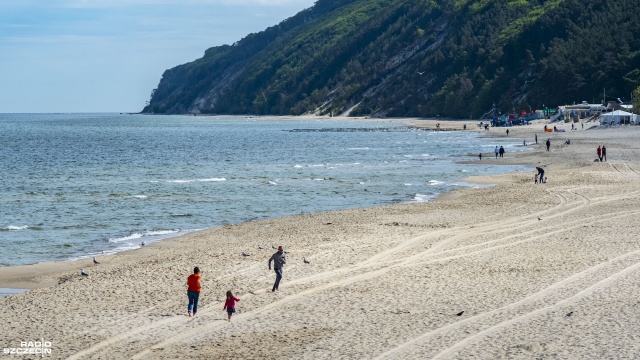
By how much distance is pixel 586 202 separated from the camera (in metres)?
35.4

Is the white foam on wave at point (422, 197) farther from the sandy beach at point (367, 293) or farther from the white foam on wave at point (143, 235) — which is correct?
the white foam on wave at point (143, 235)

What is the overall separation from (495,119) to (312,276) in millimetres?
113699

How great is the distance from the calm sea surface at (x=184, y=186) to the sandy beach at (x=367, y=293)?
4264 millimetres

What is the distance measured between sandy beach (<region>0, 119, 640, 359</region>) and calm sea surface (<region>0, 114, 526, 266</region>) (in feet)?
14.0

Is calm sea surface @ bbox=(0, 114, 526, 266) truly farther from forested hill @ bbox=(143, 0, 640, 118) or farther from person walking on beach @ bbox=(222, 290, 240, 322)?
forested hill @ bbox=(143, 0, 640, 118)

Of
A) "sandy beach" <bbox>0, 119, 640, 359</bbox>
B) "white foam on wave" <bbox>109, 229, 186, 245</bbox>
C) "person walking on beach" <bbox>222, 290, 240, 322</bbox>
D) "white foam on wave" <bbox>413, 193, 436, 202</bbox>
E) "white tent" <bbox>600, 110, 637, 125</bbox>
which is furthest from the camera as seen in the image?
"white tent" <bbox>600, 110, 637, 125</bbox>

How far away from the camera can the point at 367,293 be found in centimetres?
2030

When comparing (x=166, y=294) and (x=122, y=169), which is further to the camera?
(x=122, y=169)

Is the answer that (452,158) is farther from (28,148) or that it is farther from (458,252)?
(28,148)

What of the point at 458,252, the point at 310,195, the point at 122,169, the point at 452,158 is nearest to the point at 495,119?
the point at 452,158

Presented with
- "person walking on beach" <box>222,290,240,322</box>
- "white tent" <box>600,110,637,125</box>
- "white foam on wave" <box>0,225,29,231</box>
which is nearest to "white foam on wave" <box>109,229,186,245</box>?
"white foam on wave" <box>0,225,29,231</box>

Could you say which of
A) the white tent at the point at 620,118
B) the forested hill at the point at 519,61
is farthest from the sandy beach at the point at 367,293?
the forested hill at the point at 519,61

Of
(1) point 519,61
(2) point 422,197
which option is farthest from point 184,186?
(1) point 519,61

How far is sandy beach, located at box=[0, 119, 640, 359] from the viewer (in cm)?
1617
